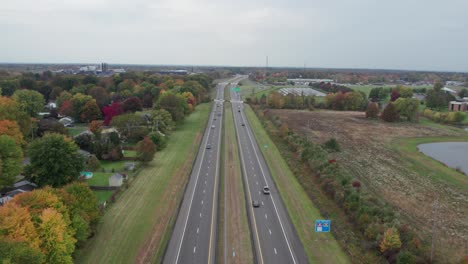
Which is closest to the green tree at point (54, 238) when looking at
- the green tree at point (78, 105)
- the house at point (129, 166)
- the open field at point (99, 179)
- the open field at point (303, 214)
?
the open field at point (303, 214)

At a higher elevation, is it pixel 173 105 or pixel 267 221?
pixel 173 105

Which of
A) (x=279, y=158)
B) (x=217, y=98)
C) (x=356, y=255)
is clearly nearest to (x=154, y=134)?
(x=279, y=158)

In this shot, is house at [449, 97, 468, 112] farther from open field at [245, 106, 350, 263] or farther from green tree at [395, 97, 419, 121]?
open field at [245, 106, 350, 263]

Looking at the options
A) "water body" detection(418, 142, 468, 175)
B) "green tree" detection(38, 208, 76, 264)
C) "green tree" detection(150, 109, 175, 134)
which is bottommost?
"water body" detection(418, 142, 468, 175)

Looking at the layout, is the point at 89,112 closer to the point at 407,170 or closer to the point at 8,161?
the point at 8,161

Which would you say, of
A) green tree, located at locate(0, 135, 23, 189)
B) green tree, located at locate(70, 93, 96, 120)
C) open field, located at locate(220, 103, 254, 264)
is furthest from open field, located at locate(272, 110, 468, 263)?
green tree, located at locate(70, 93, 96, 120)

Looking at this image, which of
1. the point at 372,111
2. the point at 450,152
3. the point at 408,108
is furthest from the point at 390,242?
the point at 408,108
